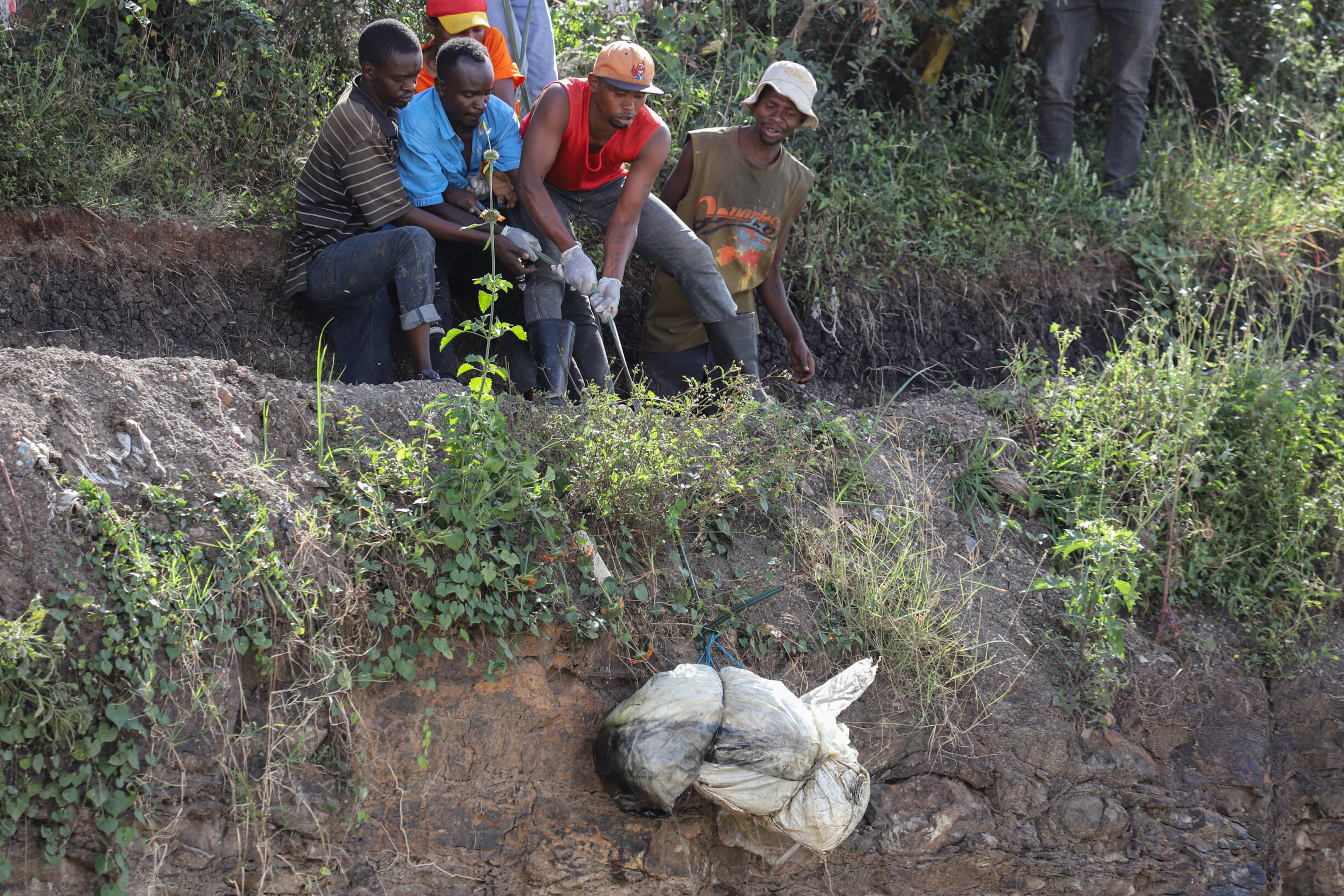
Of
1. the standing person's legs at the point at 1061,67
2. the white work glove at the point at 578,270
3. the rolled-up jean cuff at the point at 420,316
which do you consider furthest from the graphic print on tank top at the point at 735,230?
the standing person's legs at the point at 1061,67

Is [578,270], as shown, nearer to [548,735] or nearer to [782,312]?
[782,312]

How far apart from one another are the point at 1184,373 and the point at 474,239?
292 centimetres

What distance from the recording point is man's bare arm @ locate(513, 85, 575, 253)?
4.31m

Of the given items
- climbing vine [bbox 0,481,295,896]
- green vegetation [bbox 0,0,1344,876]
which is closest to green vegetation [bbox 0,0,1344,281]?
green vegetation [bbox 0,0,1344,876]

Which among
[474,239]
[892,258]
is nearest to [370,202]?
[474,239]

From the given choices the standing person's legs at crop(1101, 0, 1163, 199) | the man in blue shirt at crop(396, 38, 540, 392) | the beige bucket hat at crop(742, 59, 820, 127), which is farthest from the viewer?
the standing person's legs at crop(1101, 0, 1163, 199)

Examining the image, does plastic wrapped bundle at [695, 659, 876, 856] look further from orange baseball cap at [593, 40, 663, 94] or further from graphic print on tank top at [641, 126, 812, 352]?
orange baseball cap at [593, 40, 663, 94]

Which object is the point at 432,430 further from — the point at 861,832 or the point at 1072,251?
the point at 1072,251

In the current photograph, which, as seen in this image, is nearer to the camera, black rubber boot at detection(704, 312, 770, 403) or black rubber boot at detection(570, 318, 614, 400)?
black rubber boot at detection(570, 318, 614, 400)

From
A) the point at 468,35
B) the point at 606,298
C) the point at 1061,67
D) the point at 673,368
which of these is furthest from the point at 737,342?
the point at 1061,67

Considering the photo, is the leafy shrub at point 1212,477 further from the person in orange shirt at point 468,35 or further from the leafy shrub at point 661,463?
the person in orange shirt at point 468,35

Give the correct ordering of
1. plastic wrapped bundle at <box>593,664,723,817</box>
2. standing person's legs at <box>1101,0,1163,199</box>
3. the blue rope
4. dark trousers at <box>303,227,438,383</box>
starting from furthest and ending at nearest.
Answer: standing person's legs at <box>1101,0,1163,199</box>
dark trousers at <box>303,227,438,383</box>
the blue rope
plastic wrapped bundle at <box>593,664,723,817</box>

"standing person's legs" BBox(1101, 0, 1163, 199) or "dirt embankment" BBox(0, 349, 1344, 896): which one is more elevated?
"standing person's legs" BBox(1101, 0, 1163, 199)

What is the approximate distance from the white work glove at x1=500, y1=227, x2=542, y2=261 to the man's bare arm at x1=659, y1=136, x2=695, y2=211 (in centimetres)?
76
